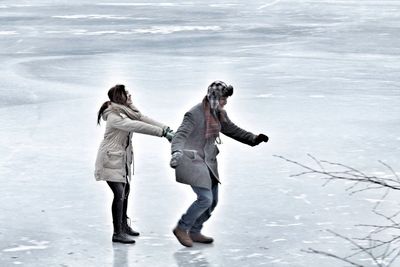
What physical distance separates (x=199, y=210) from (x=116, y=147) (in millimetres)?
815

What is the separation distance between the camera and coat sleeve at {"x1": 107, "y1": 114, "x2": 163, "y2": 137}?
9062 mm

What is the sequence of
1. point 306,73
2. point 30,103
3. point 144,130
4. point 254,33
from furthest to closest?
1. point 254,33
2. point 306,73
3. point 30,103
4. point 144,130

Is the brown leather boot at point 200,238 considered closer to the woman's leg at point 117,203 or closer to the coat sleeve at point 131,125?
the woman's leg at point 117,203

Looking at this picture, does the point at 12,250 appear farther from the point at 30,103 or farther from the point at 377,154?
the point at 30,103

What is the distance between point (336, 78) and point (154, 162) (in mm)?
8794

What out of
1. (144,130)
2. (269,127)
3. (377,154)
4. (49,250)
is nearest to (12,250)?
(49,250)

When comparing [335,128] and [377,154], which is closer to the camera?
[377,154]

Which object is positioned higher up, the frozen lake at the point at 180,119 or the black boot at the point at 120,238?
the frozen lake at the point at 180,119

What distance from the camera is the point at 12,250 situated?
30.4ft

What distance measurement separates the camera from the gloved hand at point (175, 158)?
8859mm

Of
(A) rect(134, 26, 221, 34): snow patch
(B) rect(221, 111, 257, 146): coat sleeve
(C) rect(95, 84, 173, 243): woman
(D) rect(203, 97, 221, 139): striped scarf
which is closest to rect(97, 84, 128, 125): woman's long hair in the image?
(C) rect(95, 84, 173, 243): woman

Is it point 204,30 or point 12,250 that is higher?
point 204,30

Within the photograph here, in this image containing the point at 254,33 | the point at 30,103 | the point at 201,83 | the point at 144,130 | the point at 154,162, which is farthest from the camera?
the point at 254,33

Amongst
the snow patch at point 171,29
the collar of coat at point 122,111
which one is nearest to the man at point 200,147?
the collar of coat at point 122,111
